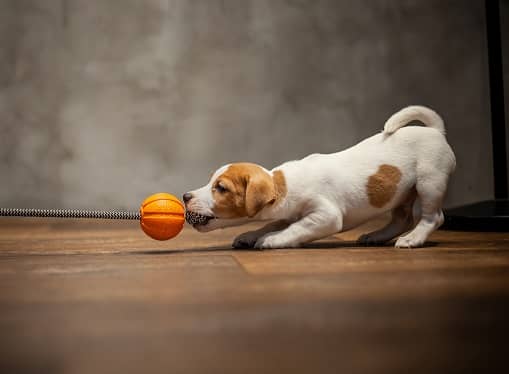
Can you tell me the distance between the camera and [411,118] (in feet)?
6.31

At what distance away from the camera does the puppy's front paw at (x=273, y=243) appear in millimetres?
1729

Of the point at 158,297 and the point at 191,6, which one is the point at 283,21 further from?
the point at 158,297

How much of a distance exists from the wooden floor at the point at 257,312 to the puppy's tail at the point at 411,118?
438 mm

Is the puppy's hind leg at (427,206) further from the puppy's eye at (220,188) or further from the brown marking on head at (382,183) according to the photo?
the puppy's eye at (220,188)

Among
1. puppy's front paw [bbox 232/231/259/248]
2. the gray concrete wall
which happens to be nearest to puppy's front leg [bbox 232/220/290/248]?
puppy's front paw [bbox 232/231/259/248]

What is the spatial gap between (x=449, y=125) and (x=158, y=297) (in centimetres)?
288

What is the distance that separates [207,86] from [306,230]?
1.87m

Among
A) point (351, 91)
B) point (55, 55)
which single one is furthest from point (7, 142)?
point (351, 91)

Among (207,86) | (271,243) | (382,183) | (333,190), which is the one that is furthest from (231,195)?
(207,86)

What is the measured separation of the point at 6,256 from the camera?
5.40ft

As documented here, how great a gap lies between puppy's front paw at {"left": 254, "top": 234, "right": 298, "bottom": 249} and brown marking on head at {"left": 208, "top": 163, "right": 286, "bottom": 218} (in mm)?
91

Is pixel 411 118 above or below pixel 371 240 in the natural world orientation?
above

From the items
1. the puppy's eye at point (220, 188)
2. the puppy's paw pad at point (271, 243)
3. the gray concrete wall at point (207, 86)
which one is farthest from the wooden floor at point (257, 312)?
the gray concrete wall at point (207, 86)

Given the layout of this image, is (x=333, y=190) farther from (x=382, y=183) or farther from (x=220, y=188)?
(x=220, y=188)
